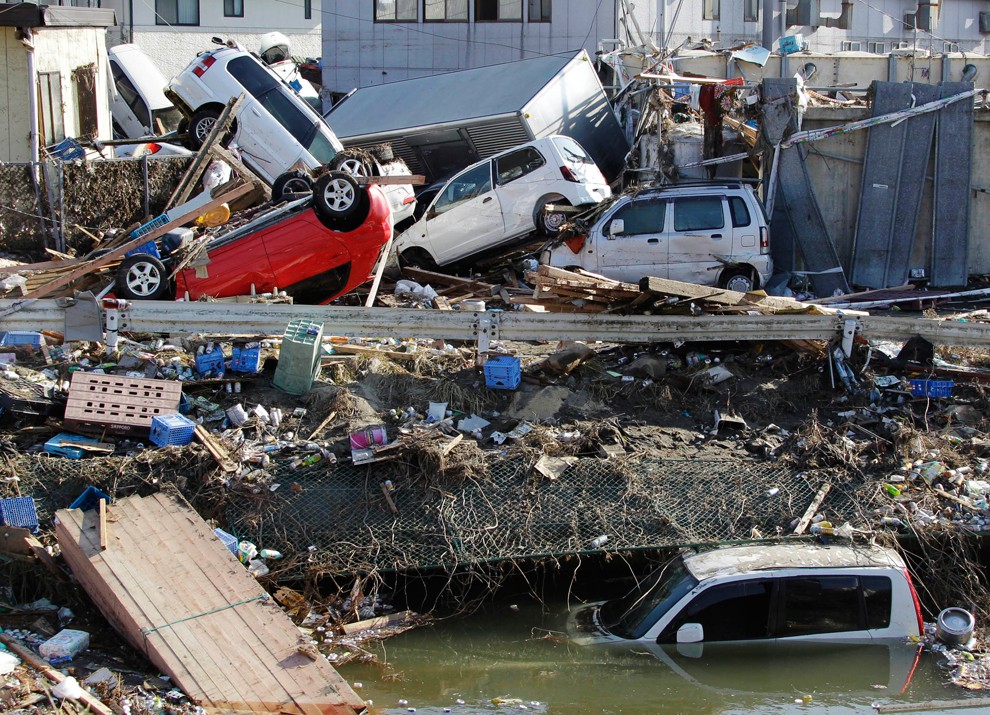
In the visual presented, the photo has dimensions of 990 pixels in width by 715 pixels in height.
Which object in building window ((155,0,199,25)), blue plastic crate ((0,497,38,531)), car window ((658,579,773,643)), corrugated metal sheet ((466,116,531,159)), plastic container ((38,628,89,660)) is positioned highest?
building window ((155,0,199,25))

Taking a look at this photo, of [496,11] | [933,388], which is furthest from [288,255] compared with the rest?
[496,11]

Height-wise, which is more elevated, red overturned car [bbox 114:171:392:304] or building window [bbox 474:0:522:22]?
building window [bbox 474:0:522:22]

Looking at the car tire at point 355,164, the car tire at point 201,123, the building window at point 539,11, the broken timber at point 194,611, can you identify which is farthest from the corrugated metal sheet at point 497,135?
the broken timber at point 194,611

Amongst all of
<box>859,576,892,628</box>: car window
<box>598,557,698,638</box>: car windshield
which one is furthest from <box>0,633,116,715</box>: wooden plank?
<box>859,576,892,628</box>: car window

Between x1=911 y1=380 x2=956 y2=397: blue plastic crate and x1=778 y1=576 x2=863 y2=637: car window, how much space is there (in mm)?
3392

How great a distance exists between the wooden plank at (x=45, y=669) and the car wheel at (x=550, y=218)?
32.3 feet

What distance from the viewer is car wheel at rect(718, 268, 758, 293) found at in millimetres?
13992

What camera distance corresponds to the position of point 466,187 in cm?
1620

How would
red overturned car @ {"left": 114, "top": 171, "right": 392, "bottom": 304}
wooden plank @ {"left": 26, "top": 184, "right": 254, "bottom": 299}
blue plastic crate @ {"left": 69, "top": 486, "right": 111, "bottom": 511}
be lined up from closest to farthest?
blue plastic crate @ {"left": 69, "top": 486, "right": 111, "bottom": 511}, wooden plank @ {"left": 26, "top": 184, "right": 254, "bottom": 299}, red overturned car @ {"left": 114, "top": 171, "right": 392, "bottom": 304}

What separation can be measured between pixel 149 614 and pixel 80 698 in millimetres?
936

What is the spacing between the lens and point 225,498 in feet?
29.6

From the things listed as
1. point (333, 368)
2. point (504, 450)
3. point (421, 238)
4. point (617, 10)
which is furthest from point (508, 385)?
point (617, 10)

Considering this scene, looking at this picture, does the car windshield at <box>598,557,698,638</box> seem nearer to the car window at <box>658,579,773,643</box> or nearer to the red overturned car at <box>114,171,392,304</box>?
the car window at <box>658,579,773,643</box>

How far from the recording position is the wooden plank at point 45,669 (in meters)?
6.79
